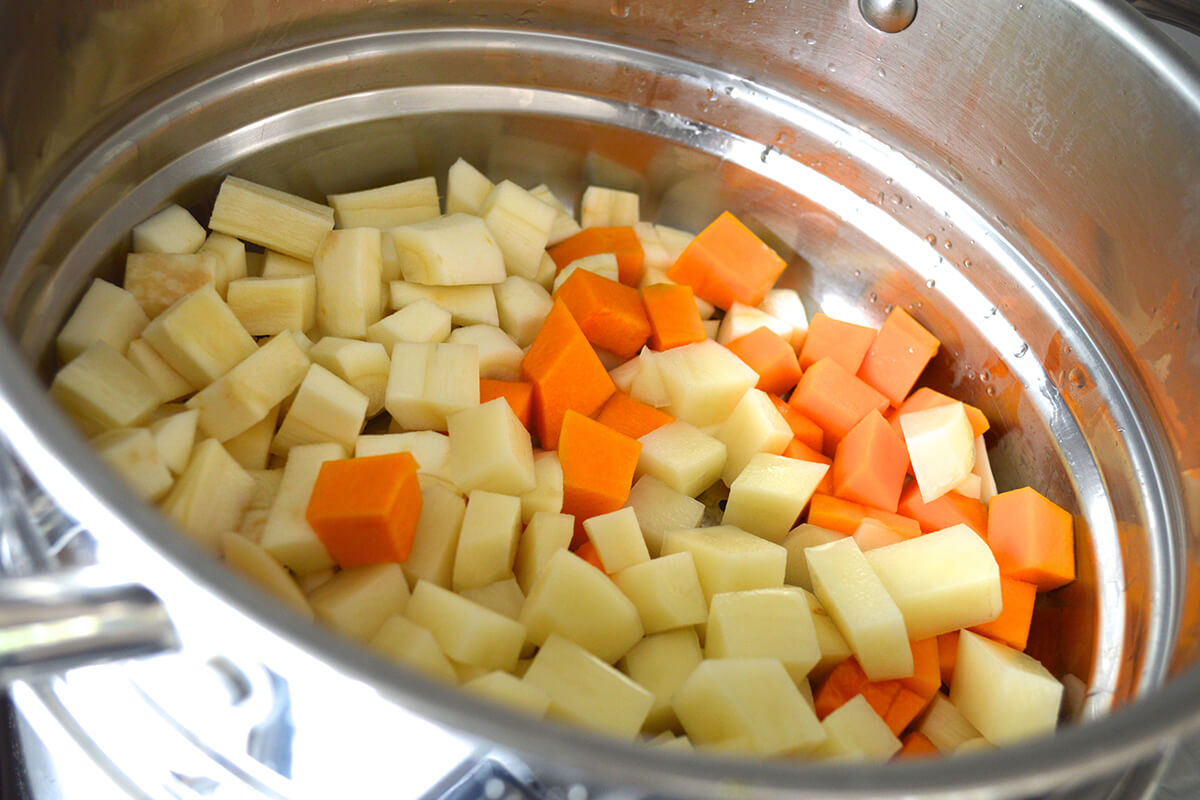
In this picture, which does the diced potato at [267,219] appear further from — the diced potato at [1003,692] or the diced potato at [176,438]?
the diced potato at [1003,692]

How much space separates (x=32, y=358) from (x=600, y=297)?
0.74 meters

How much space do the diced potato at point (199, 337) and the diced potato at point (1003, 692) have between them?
1002mm

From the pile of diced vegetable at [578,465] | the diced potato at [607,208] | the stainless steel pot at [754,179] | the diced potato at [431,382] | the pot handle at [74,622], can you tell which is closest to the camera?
the pot handle at [74,622]

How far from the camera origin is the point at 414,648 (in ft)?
3.10

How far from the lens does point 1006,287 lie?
4.67ft

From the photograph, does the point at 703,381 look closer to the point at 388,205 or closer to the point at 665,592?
the point at 665,592

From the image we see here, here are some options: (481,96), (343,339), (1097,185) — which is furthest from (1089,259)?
(343,339)

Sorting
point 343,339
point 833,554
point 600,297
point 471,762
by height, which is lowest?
point 471,762

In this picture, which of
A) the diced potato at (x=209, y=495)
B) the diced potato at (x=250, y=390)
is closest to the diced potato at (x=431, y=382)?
the diced potato at (x=250, y=390)

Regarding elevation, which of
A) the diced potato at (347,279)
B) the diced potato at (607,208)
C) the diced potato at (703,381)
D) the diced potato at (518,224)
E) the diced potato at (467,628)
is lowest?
the diced potato at (467,628)

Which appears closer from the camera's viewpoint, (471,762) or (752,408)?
(471,762)

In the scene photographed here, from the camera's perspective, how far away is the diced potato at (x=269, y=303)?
1268 millimetres

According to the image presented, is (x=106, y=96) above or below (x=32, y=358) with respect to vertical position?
above

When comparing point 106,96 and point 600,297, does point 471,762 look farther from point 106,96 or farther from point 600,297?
point 106,96
